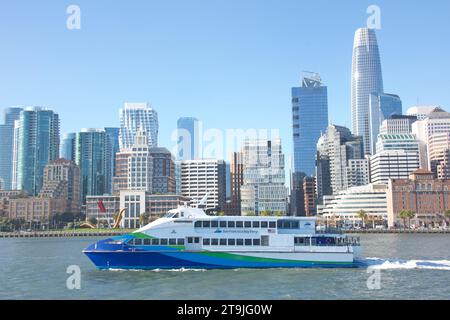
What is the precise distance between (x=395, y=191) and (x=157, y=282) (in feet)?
Result: 463

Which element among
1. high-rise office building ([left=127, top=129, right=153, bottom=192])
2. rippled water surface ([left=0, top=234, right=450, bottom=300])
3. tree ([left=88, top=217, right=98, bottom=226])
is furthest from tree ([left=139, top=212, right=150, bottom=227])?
rippled water surface ([left=0, top=234, right=450, bottom=300])

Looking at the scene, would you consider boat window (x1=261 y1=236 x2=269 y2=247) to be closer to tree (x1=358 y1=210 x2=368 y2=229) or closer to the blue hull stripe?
the blue hull stripe

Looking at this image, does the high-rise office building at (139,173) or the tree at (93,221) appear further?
the high-rise office building at (139,173)

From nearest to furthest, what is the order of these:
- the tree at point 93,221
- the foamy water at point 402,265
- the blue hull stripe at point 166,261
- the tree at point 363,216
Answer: the blue hull stripe at point 166,261 → the foamy water at point 402,265 → the tree at point 363,216 → the tree at point 93,221

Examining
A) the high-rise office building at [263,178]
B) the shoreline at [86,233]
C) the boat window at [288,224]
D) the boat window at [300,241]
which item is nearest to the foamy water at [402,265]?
the boat window at [300,241]

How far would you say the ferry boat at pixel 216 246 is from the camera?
3766 centimetres

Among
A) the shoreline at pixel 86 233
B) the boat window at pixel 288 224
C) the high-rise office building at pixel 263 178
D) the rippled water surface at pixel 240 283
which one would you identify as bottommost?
the shoreline at pixel 86 233

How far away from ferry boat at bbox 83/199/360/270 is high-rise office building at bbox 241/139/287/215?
135012 mm

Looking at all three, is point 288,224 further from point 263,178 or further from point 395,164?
point 395,164

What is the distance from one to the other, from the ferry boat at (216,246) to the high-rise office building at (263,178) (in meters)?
135

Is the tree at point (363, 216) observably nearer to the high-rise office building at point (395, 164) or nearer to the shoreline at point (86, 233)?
the shoreline at point (86, 233)

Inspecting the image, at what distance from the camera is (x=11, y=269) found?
141ft
